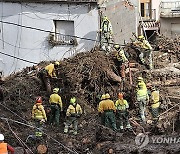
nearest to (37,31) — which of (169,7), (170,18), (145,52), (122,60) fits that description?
(145,52)

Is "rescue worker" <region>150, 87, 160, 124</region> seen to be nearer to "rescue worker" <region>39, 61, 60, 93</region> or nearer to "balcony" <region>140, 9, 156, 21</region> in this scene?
"rescue worker" <region>39, 61, 60, 93</region>

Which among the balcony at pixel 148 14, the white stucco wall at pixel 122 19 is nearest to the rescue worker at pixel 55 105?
the white stucco wall at pixel 122 19

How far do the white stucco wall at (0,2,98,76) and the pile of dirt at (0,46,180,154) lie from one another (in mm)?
4894

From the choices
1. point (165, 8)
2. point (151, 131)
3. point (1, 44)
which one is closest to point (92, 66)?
point (151, 131)

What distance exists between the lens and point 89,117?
18422 millimetres

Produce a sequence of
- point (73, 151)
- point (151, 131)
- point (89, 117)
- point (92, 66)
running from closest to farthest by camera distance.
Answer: point (73, 151) → point (151, 131) → point (89, 117) → point (92, 66)

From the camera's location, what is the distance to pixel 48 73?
19859 millimetres

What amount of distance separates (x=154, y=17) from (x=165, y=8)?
39.7 inches

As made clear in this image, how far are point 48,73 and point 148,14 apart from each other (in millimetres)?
11372

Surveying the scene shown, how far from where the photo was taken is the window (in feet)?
87.5

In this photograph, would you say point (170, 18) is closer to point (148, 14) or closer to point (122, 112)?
point (148, 14)

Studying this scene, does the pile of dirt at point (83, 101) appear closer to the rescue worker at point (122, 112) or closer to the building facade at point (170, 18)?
the rescue worker at point (122, 112)

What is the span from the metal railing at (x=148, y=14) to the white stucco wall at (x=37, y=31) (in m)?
3.91

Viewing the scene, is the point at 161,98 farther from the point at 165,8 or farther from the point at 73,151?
the point at 165,8
